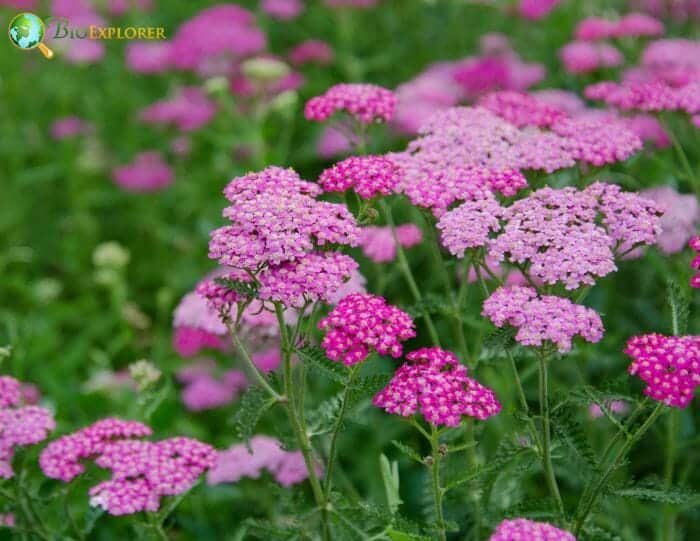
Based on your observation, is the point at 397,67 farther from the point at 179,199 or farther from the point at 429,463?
the point at 429,463

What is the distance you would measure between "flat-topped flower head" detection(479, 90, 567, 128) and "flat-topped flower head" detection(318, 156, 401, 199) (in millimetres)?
748

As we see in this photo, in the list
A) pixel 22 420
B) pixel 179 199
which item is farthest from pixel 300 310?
pixel 179 199

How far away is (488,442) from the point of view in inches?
161

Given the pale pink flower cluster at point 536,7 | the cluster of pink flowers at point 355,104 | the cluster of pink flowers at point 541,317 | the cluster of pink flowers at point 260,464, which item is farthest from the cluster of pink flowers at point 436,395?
the pale pink flower cluster at point 536,7

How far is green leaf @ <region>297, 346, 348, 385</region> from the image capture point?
253cm

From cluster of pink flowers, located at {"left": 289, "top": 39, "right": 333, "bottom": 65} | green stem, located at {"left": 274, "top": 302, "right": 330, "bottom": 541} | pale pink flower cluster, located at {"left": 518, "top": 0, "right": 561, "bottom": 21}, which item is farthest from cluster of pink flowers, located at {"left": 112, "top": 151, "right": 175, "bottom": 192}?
green stem, located at {"left": 274, "top": 302, "right": 330, "bottom": 541}

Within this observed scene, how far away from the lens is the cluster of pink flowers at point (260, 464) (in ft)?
11.0

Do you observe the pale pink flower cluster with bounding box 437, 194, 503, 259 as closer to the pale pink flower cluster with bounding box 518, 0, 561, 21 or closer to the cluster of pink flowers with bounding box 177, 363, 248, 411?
the cluster of pink flowers with bounding box 177, 363, 248, 411

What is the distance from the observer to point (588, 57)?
5.00 metres

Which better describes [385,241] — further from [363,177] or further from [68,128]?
[68,128]

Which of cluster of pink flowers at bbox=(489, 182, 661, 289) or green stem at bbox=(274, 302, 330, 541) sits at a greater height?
cluster of pink flowers at bbox=(489, 182, 661, 289)

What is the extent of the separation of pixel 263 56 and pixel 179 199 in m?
1.05

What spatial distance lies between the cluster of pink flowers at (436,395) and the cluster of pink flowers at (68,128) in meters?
4.50

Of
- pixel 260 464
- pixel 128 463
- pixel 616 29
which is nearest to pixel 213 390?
pixel 260 464
